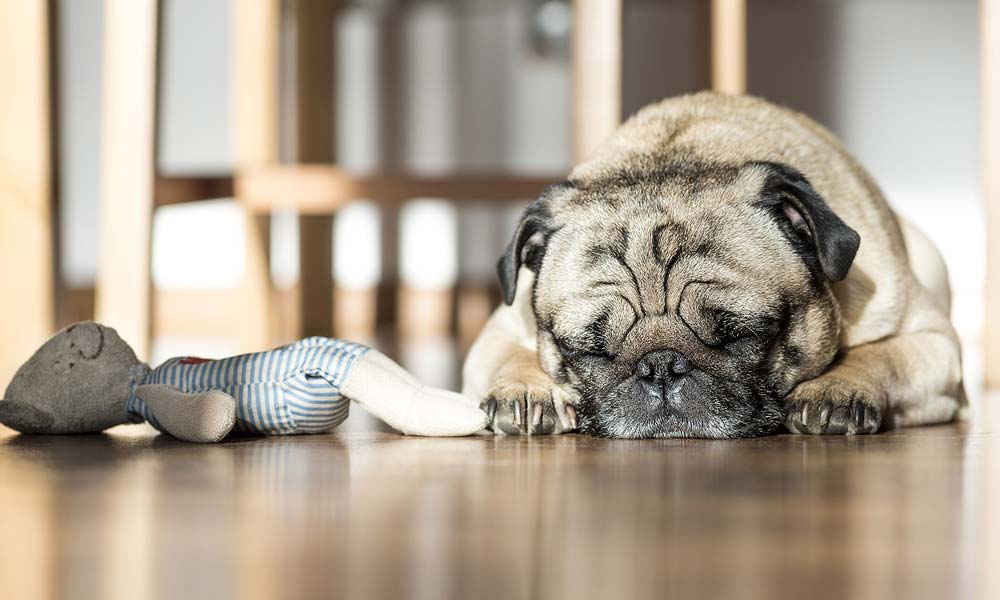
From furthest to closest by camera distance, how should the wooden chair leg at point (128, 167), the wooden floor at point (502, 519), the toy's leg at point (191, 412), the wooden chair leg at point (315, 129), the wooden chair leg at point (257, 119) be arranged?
the wooden chair leg at point (315, 129), the wooden chair leg at point (257, 119), the wooden chair leg at point (128, 167), the toy's leg at point (191, 412), the wooden floor at point (502, 519)

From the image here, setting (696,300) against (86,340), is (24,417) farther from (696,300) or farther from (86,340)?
(696,300)

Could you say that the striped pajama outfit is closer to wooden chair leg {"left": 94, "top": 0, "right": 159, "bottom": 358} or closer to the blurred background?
wooden chair leg {"left": 94, "top": 0, "right": 159, "bottom": 358}

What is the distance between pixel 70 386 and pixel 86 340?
61 millimetres

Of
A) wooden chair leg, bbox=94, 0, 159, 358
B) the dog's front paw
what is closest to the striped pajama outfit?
the dog's front paw

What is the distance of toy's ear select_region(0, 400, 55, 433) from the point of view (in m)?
1.48

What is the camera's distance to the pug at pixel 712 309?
4.84 ft

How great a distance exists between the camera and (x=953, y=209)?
426 cm

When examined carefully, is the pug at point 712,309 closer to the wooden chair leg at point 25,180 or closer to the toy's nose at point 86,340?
the toy's nose at point 86,340

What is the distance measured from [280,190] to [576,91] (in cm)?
80

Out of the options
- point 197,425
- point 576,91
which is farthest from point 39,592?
point 576,91

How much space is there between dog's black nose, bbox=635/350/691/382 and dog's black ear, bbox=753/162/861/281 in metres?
0.22

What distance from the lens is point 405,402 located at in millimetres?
1458

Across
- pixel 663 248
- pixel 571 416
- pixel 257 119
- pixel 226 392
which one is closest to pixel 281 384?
pixel 226 392

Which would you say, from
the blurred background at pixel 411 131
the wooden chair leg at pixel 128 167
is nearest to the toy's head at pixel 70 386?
the wooden chair leg at pixel 128 167
